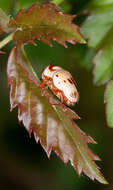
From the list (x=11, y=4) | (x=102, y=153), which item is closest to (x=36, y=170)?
(x=102, y=153)

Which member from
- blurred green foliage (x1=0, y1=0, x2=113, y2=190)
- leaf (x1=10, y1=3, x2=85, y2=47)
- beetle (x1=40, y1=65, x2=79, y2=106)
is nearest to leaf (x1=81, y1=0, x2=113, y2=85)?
beetle (x1=40, y1=65, x2=79, y2=106)

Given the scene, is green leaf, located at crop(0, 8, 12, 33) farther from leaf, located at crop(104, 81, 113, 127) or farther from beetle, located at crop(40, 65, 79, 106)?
leaf, located at crop(104, 81, 113, 127)

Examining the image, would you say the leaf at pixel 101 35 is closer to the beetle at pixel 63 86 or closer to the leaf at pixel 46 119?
the beetle at pixel 63 86

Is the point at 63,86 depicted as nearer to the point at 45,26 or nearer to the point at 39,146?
the point at 45,26

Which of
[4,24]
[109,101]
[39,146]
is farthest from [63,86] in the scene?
[39,146]

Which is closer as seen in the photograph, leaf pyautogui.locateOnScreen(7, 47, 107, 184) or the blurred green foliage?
leaf pyautogui.locateOnScreen(7, 47, 107, 184)
